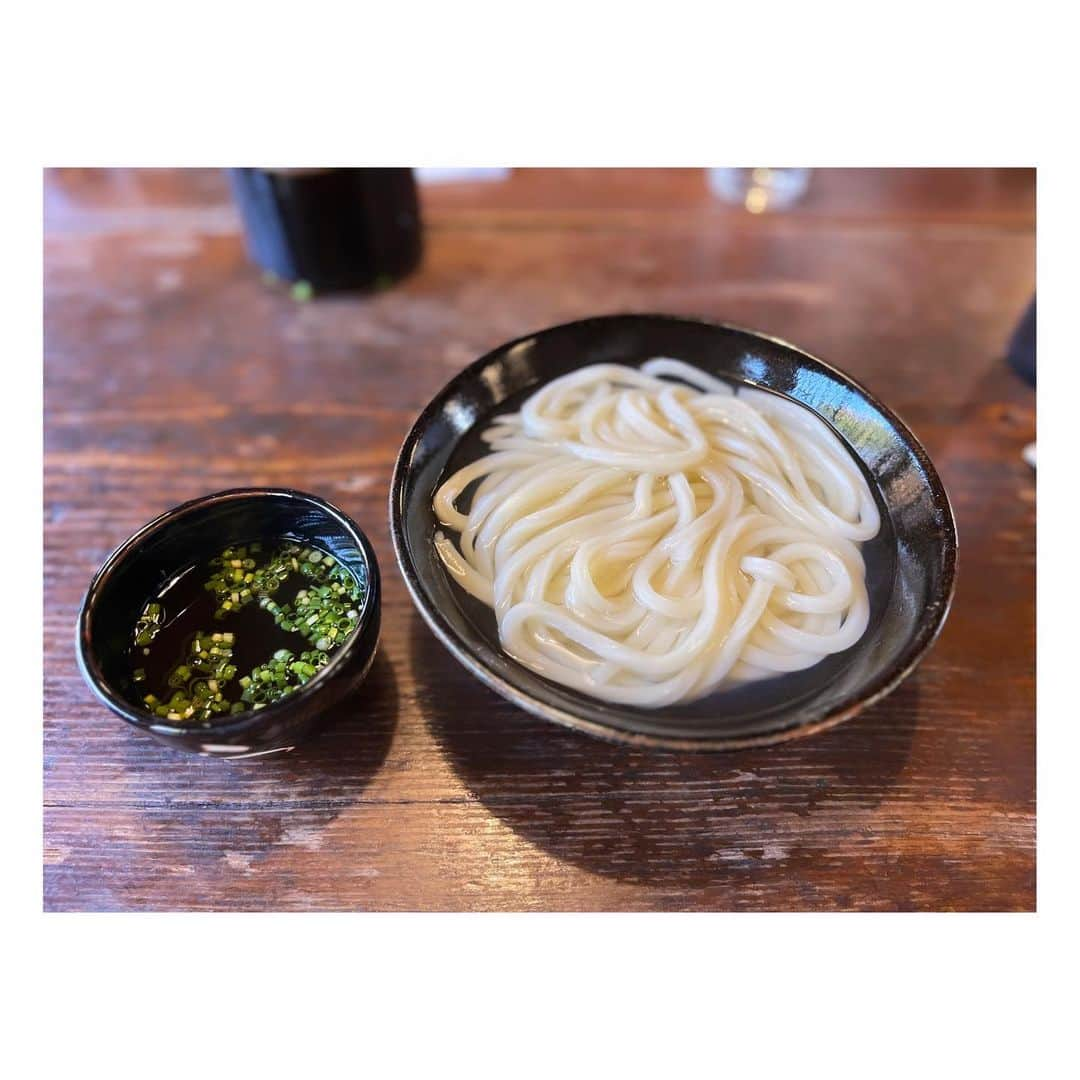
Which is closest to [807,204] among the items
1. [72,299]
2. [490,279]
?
[490,279]

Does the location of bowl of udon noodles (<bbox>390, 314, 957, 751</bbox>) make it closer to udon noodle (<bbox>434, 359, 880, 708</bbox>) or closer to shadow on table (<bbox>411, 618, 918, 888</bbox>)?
udon noodle (<bbox>434, 359, 880, 708</bbox>)

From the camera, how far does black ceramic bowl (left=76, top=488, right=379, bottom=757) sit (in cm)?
183

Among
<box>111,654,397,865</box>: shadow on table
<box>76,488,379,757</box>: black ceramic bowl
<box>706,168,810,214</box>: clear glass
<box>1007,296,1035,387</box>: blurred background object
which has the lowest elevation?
<box>111,654,397,865</box>: shadow on table

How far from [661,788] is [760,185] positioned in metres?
3.05

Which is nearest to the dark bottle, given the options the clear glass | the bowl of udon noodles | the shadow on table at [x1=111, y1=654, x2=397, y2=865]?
the bowl of udon noodles

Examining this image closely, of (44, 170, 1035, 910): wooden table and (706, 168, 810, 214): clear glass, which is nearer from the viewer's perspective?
(44, 170, 1035, 910): wooden table

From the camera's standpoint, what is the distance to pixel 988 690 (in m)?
2.36

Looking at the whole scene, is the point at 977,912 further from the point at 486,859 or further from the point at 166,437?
the point at 166,437

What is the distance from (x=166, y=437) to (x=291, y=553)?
3.22 ft

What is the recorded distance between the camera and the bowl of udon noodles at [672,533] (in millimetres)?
1953

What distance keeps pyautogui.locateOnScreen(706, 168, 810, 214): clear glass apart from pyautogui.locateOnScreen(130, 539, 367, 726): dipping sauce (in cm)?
277

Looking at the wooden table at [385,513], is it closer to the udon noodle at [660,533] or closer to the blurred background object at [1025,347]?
the blurred background object at [1025,347]

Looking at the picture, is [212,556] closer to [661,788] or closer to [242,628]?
[242,628]

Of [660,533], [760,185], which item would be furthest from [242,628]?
[760,185]
